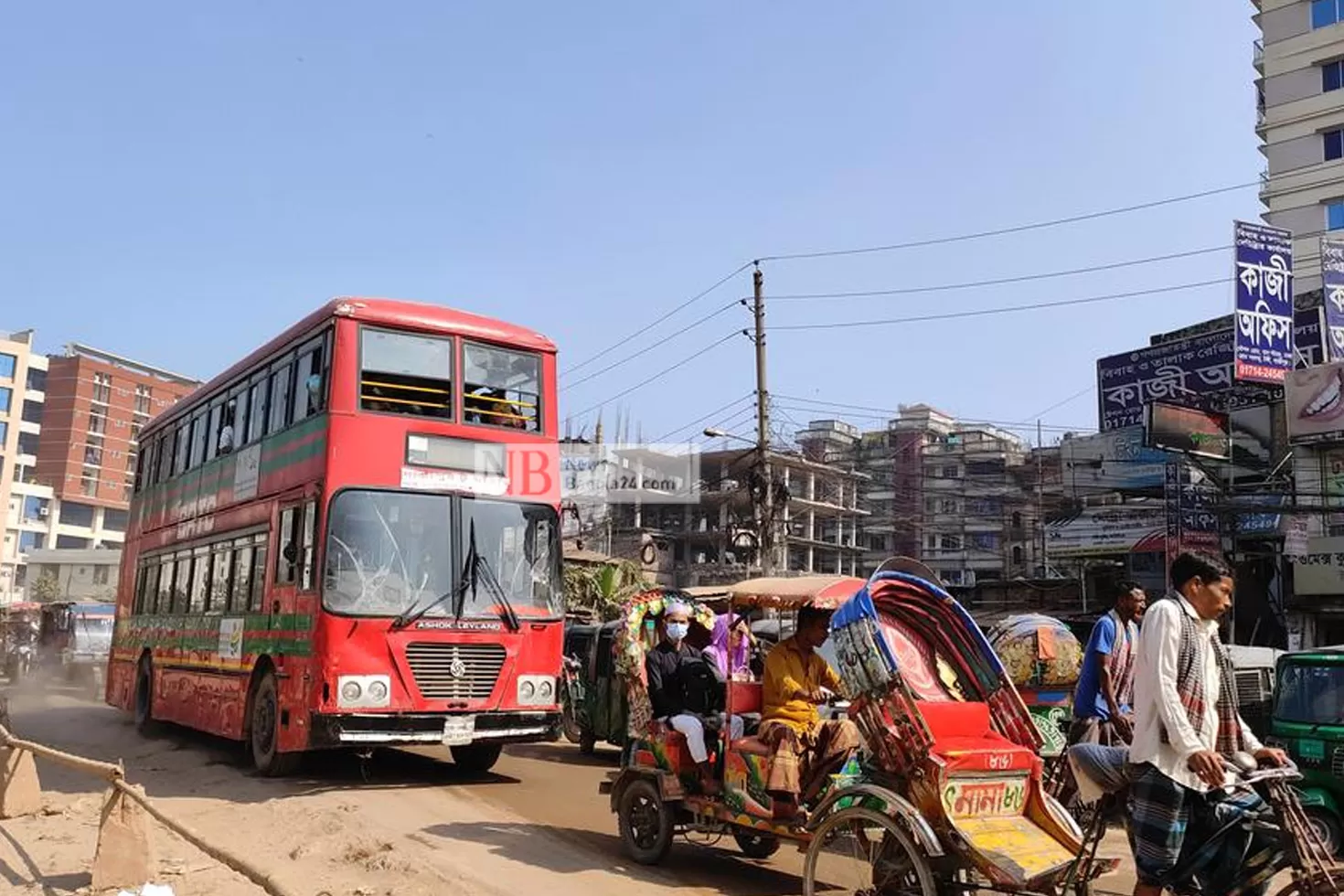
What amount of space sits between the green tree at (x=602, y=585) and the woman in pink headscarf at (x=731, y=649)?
17.3 meters

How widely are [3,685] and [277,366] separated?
78.3 feet

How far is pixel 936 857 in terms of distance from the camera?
5012mm

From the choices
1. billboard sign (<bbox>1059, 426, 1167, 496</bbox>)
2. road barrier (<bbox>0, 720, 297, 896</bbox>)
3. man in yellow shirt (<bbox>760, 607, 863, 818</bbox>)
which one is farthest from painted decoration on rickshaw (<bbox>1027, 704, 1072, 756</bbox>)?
billboard sign (<bbox>1059, 426, 1167, 496</bbox>)

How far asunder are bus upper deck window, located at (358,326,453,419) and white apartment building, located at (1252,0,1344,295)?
3634 centimetres

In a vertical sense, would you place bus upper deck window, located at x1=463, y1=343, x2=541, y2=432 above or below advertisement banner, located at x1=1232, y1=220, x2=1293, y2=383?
below

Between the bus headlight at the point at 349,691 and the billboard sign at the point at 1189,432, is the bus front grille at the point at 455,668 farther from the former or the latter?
the billboard sign at the point at 1189,432

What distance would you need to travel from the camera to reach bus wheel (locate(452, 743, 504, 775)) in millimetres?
11508

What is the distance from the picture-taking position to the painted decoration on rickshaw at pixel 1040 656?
1101cm

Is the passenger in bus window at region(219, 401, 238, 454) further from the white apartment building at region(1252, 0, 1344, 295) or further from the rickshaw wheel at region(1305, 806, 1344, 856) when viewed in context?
the white apartment building at region(1252, 0, 1344, 295)

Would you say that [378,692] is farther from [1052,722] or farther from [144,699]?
[144,699]

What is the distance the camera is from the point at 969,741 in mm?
5715

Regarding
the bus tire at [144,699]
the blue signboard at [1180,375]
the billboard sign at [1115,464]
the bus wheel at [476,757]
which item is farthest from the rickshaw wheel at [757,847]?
the billboard sign at [1115,464]

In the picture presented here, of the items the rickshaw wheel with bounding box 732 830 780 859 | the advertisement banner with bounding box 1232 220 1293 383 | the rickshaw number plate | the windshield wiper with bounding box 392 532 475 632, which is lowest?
the rickshaw wheel with bounding box 732 830 780 859

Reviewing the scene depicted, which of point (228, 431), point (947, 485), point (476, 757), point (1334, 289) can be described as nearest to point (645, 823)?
point (476, 757)
